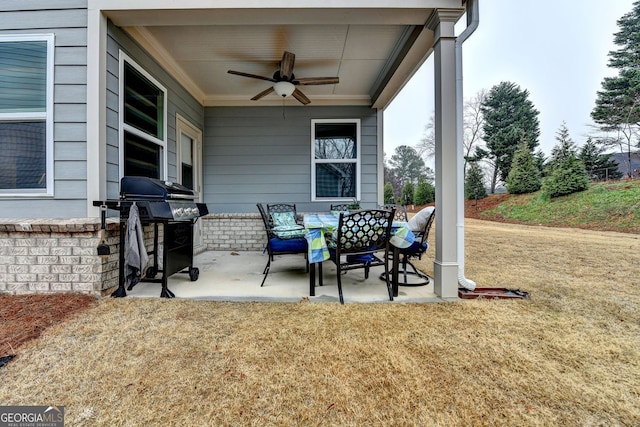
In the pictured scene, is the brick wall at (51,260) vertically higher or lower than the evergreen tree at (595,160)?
lower

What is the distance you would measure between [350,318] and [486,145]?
1915 centimetres

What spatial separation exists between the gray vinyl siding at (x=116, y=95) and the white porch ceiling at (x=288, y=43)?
0.13 meters

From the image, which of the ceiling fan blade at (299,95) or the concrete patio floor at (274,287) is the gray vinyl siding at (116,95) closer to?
the concrete patio floor at (274,287)

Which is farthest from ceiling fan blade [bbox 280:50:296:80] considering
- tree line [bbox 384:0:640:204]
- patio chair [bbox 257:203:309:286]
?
tree line [bbox 384:0:640:204]

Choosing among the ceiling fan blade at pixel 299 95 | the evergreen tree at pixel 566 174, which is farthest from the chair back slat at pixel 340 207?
the evergreen tree at pixel 566 174

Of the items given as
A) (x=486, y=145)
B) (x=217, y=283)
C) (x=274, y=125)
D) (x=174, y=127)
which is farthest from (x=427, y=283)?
(x=486, y=145)

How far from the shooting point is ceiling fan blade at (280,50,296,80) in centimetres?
325

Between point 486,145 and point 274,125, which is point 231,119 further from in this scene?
point 486,145

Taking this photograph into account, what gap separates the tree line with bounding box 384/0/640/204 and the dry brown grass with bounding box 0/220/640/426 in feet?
27.4

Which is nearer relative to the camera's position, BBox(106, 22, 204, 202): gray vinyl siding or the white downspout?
the white downspout

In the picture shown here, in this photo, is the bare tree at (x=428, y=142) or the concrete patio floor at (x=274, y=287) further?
the bare tree at (x=428, y=142)

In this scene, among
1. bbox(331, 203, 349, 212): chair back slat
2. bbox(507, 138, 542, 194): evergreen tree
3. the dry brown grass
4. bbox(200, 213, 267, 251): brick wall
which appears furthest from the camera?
bbox(507, 138, 542, 194): evergreen tree

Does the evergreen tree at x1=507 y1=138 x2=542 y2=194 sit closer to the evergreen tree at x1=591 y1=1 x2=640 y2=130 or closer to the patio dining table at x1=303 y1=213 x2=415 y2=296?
the evergreen tree at x1=591 y1=1 x2=640 y2=130

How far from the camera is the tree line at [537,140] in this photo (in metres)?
12.0
